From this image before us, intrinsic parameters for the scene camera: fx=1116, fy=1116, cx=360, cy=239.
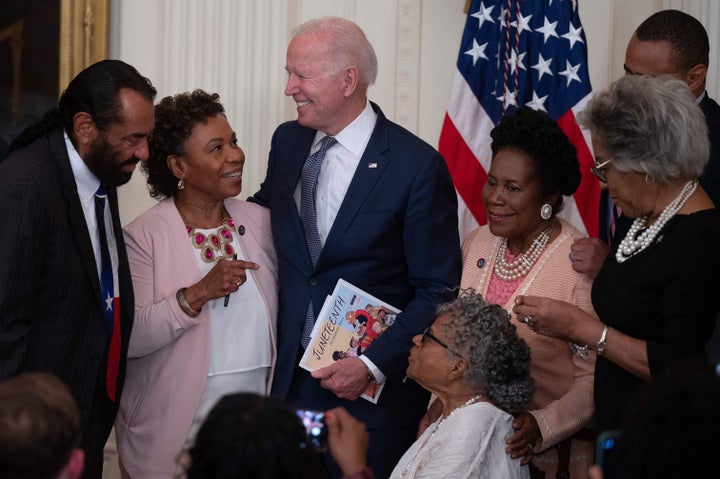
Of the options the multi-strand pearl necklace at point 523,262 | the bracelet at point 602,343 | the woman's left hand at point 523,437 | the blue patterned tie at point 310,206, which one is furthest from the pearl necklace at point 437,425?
the blue patterned tie at point 310,206

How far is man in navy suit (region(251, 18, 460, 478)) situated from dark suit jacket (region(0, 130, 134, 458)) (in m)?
0.82

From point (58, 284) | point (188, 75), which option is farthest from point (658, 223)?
point (188, 75)

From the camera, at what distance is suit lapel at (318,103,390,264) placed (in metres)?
4.27

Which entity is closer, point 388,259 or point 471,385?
point 471,385

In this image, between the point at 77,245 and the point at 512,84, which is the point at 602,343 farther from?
the point at 512,84

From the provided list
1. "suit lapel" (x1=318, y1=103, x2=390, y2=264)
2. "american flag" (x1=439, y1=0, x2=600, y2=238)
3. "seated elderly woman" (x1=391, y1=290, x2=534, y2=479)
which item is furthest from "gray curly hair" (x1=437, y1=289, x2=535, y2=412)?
"american flag" (x1=439, y1=0, x2=600, y2=238)

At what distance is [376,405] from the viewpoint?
4.26 meters

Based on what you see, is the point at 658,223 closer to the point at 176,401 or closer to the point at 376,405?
the point at 376,405

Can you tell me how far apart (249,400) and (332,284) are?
1998 millimetres

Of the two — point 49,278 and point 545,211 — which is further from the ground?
point 545,211

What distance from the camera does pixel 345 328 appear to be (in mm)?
4203

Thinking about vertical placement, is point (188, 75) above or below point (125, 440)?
above

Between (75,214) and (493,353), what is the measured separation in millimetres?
1465

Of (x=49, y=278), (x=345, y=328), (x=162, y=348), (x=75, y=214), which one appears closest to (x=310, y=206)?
(x=345, y=328)
